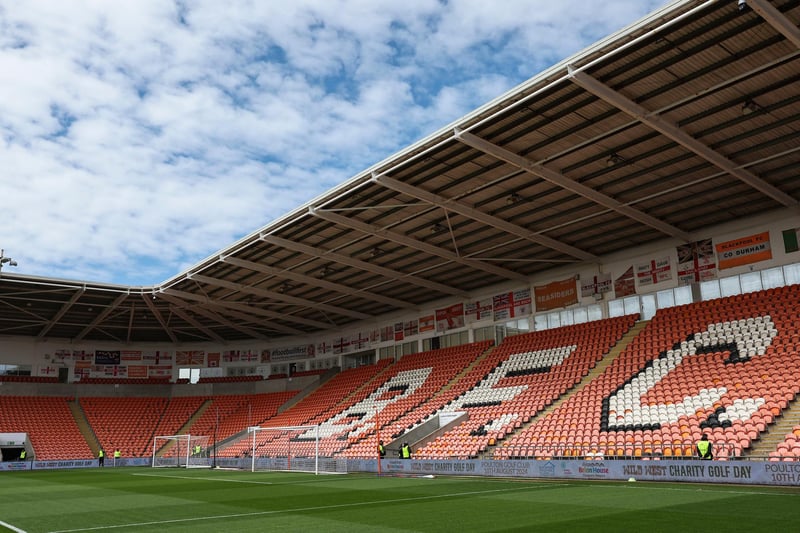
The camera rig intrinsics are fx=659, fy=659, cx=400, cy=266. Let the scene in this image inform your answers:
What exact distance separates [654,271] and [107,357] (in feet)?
149

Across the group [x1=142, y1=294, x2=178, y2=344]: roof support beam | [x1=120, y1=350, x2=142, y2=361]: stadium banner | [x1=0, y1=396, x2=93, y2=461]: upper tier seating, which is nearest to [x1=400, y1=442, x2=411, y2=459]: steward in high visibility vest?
[x1=142, y1=294, x2=178, y2=344]: roof support beam

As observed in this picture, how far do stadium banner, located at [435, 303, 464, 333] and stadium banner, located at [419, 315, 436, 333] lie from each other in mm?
412

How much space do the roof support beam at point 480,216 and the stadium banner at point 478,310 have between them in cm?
806

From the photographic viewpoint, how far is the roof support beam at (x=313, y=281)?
36656 millimetres

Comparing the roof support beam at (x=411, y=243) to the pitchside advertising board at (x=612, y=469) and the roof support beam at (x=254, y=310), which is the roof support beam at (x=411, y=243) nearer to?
the pitchside advertising board at (x=612, y=469)

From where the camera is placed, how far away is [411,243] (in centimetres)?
3281

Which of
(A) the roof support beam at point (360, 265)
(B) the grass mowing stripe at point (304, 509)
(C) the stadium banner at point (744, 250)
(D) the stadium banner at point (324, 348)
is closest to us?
(B) the grass mowing stripe at point (304, 509)

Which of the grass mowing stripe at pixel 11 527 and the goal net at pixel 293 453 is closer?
the grass mowing stripe at pixel 11 527

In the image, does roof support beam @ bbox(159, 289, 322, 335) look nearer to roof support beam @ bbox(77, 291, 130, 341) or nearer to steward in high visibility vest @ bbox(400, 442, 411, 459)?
roof support beam @ bbox(77, 291, 130, 341)

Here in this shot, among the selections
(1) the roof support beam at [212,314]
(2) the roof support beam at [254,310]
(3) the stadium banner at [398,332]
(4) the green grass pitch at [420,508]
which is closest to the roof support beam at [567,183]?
(4) the green grass pitch at [420,508]

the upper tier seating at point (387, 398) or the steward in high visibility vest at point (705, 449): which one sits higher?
the upper tier seating at point (387, 398)

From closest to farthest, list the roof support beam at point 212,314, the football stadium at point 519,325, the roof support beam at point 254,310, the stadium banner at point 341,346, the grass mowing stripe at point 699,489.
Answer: the grass mowing stripe at point 699,489, the football stadium at point 519,325, the roof support beam at point 254,310, the roof support beam at point 212,314, the stadium banner at point 341,346

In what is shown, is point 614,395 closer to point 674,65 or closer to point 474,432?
point 474,432

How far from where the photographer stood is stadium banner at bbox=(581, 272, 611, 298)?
34281 millimetres
